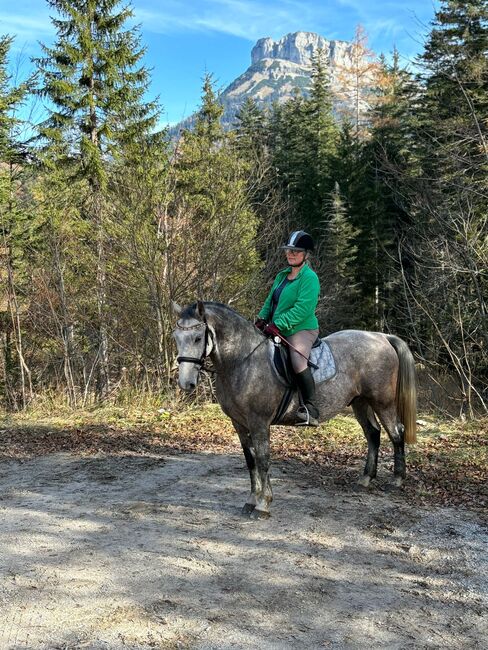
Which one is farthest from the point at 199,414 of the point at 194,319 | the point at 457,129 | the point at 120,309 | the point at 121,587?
the point at 457,129

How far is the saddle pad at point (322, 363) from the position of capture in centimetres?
504

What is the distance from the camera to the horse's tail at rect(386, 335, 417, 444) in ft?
18.1

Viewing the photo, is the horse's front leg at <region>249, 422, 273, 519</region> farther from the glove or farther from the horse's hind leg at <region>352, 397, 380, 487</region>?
the horse's hind leg at <region>352, 397, 380, 487</region>

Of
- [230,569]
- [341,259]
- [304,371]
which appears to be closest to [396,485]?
[304,371]

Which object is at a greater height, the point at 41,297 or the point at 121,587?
the point at 41,297

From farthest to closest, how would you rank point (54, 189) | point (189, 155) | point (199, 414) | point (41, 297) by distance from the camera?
A: point (54, 189)
point (41, 297)
point (189, 155)
point (199, 414)

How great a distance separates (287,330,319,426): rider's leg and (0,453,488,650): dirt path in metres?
0.96

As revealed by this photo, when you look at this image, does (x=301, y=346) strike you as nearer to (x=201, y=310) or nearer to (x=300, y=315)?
(x=300, y=315)

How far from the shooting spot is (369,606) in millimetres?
3311

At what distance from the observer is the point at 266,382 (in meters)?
4.71

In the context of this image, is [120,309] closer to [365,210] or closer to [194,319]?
[194,319]

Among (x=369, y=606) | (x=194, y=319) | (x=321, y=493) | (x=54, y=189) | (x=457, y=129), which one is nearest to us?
(x=369, y=606)

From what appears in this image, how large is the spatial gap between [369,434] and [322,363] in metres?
1.23

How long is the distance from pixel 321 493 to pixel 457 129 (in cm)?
701
